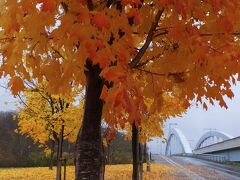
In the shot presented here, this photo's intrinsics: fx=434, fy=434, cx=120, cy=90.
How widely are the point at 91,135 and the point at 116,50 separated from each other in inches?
84.8

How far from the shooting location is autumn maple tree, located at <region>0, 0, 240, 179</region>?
198 inches

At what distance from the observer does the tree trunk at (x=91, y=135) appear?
6.87m

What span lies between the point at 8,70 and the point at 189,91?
9.71 ft

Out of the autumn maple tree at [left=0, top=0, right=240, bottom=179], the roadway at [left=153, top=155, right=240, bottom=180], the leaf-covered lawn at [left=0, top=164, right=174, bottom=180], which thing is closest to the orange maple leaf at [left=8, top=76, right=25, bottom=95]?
the autumn maple tree at [left=0, top=0, right=240, bottom=179]

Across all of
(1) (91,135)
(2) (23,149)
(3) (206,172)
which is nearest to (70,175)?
(3) (206,172)

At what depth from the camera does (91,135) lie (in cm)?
704

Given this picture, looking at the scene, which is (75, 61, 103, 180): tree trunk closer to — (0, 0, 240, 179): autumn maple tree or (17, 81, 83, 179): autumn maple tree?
(0, 0, 240, 179): autumn maple tree

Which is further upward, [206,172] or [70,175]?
[206,172]

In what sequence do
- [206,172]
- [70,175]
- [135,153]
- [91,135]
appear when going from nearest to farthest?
1. [91,135]
2. [135,153]
3. [70,175]
4. [206,172]

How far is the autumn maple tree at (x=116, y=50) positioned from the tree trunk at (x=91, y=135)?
2cm

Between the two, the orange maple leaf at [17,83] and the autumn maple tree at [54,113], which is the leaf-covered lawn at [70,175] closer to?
the autumn maple tree at [54,113]

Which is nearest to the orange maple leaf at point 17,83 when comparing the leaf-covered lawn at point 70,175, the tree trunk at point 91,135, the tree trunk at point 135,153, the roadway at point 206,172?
the tree trunk at point 91,135

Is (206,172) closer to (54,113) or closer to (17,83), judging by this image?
(54,113)

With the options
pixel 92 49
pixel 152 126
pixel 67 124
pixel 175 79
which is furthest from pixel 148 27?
pixel 67 124
